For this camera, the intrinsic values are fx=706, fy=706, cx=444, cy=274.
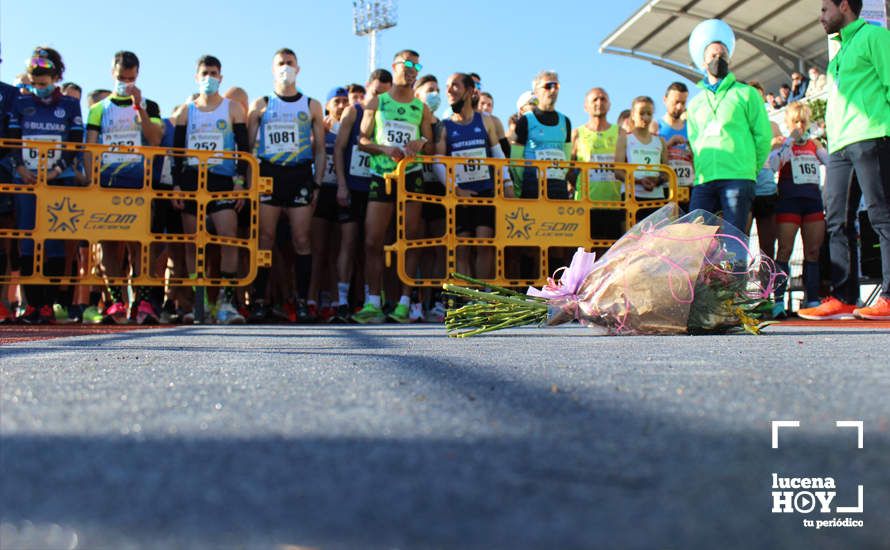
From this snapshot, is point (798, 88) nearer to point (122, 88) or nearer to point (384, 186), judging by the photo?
point (384, 186)

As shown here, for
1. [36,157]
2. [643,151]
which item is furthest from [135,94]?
[643,151]

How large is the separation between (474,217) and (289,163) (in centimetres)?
155

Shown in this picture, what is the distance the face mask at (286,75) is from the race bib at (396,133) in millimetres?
951

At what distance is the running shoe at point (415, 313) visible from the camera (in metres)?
5.54

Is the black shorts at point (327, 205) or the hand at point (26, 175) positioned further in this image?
the black shorts at point (327, 205)

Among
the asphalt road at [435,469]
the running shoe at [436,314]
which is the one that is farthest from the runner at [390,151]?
the asphalt road at [435,469]

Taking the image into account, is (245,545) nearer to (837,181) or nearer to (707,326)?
(707,326)

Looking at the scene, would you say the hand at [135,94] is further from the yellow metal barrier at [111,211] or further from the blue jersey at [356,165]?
the blue jersey at [356,165]

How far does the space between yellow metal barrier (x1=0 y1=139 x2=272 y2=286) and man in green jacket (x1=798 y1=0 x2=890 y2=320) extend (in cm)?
388

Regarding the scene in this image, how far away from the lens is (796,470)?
0.59 meters

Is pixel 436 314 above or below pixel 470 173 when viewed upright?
below

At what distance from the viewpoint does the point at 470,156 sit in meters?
5.87

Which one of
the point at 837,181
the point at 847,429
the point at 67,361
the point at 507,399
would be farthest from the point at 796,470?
the point at 837,181

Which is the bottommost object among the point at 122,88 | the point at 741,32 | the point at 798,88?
the point at 122,88
